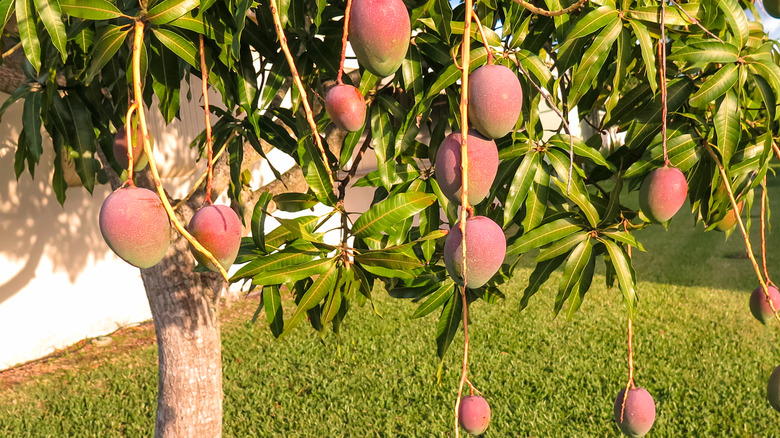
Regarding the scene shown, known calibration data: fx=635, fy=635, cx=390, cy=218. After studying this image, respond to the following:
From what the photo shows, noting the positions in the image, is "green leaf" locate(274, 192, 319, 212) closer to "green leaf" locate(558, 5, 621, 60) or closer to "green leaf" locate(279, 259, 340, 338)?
"green leaf" locate(279, 259, 340, 338)

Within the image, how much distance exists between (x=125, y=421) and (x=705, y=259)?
19.1ft

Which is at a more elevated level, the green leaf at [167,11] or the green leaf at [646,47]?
the green leaf at [167,11]

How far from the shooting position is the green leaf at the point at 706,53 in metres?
0.99

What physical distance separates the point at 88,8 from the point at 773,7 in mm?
1041

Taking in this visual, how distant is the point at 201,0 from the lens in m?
0.82

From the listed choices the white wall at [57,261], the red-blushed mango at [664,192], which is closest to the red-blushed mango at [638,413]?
the red-blushed mango at [664,192]

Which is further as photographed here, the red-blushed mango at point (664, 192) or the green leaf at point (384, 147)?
the green leaf at point (384, 147)

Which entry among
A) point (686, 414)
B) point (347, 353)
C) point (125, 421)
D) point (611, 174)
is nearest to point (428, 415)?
point (347, 353)

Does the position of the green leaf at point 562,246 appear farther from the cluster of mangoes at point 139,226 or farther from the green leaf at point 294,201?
the cluster of mangoes at point 139,226

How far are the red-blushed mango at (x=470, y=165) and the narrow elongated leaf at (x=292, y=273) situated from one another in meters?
0.44

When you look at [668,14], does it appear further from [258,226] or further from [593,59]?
[258,226]

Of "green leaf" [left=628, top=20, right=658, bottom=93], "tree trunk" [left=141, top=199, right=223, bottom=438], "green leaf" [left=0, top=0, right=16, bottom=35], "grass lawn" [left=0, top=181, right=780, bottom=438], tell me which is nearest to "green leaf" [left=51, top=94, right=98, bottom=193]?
"green leaf" [left=0, top=0, right=16, bottom=35]

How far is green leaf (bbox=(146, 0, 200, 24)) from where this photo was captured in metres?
0.78

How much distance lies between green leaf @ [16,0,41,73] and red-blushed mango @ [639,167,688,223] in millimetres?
822
